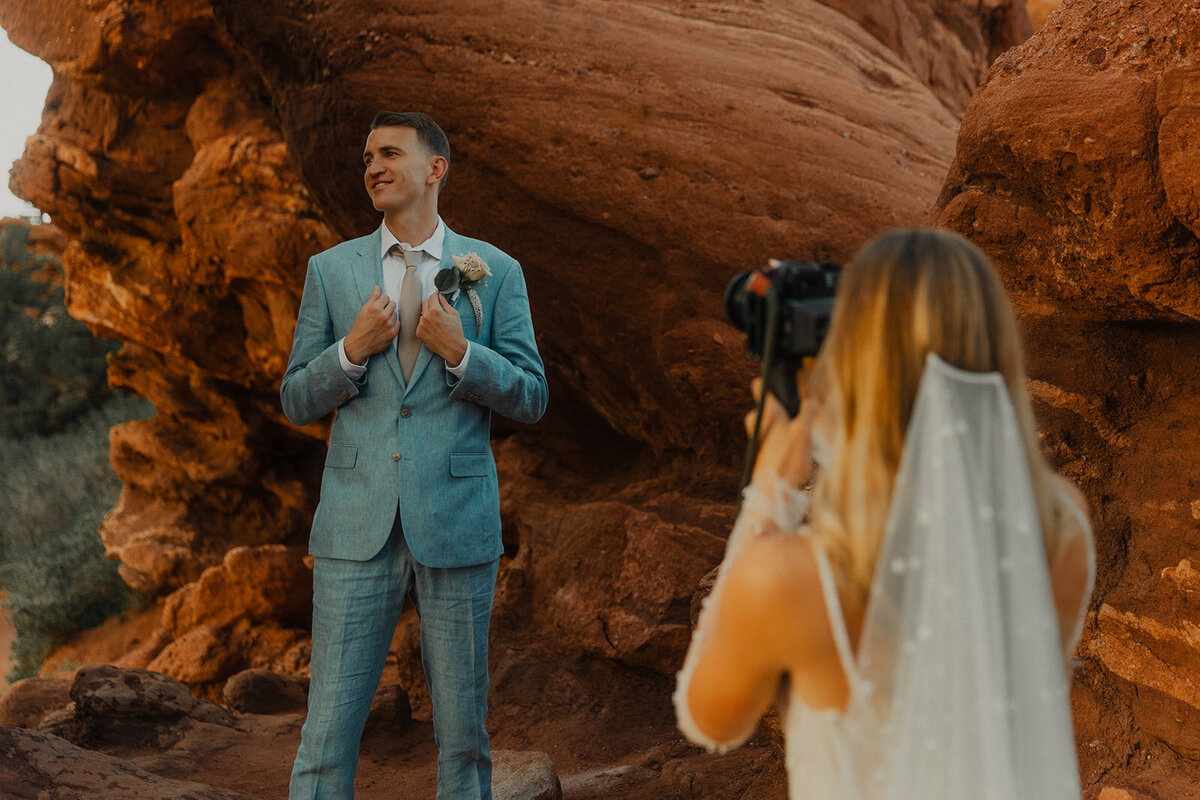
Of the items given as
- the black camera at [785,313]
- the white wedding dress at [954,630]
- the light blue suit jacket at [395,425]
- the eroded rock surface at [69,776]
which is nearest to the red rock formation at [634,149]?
the light blue suit jacket at [395,425]

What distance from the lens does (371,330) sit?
2.77 metres

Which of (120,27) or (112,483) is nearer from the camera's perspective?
(120,27)

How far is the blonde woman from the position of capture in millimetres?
1319

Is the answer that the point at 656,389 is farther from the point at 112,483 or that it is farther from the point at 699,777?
the point at 112,483

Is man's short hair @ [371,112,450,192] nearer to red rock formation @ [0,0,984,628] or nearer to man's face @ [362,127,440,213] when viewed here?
man's face @ [362,127,440,213]

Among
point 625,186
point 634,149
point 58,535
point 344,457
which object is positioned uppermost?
point 634,149

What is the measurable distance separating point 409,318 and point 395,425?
1.08 ft

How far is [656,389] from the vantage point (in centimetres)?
545

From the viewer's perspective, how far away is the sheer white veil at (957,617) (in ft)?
4.32

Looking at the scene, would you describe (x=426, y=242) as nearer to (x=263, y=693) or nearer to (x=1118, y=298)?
(x=1118, y=298)

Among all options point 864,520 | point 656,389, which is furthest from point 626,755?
point 864,520

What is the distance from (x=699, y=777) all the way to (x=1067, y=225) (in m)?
2.54

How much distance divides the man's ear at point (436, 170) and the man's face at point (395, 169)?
0.07m

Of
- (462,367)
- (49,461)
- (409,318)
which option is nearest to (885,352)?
(462,367)
